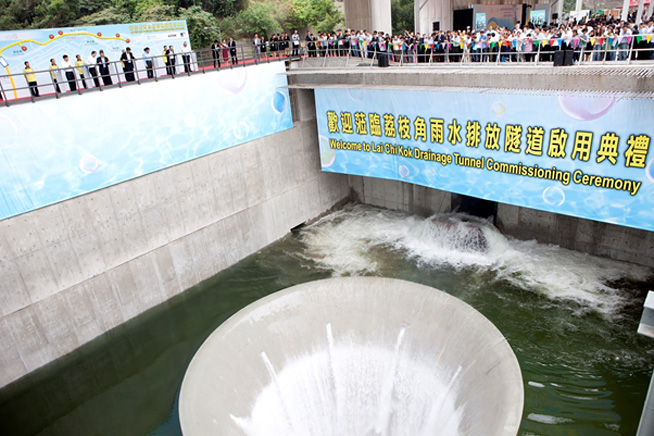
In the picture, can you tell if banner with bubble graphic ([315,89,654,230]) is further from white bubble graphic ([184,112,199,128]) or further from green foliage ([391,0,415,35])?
green foliage ([391,0,415,35])

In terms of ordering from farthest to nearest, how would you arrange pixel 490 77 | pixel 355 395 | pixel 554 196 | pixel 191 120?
pixel 191 120 < pixel 490 77 < pixel 554 196 < pixel 355 395

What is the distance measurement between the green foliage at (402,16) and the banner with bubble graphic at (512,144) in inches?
1065

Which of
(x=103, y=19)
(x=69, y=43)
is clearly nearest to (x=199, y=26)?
(x=103, y=19)

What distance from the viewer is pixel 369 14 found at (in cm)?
2459

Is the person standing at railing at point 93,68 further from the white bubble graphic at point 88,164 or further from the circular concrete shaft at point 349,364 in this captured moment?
the circular concrete shaft at point 349,364

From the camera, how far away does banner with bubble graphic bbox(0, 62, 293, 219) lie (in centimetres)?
1213

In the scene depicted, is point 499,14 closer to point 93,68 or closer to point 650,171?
point 650,171

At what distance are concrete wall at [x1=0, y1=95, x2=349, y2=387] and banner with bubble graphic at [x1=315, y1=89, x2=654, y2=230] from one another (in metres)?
3.23

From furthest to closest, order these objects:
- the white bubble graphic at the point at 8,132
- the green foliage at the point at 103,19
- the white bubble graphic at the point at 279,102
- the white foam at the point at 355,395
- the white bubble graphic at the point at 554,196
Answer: the green foliage at the point at 103,19 → the white bubble graphic at the point at 279,102 → the white bubble graphic at the point at 554,196 → the white bubble graphic at the point at 8,132 → the white foam at the point at 355,395

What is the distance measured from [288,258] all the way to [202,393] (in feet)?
32.0

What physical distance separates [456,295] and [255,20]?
30.2 meters

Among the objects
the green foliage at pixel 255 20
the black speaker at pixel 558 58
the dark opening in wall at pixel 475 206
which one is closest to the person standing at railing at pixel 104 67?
the dark opening in wall at pixel 475 206

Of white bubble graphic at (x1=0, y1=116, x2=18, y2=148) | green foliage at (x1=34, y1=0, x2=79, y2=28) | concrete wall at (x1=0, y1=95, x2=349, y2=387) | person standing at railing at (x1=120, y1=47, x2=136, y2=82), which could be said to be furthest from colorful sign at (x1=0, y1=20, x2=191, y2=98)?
green foliage at (x1=34, y1=0, x2=79, y2=28)

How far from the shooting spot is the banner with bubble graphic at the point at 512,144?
11656 mm
